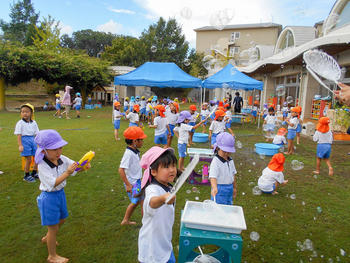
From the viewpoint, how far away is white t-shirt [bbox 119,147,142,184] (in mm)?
3455

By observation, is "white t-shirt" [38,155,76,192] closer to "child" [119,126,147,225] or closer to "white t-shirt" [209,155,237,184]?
"child" [119,126,147,225]

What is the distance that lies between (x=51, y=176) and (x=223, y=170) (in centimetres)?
206

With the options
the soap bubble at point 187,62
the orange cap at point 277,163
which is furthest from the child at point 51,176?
the soap bubble at point 187,62

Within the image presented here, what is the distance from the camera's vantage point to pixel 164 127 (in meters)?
7.11

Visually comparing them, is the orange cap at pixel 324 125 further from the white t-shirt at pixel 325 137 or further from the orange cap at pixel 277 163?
the orange cap at pixel 277 163

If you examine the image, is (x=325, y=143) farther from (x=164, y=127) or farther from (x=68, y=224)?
(x=68, y=224)

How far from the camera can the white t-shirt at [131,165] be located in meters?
3.46

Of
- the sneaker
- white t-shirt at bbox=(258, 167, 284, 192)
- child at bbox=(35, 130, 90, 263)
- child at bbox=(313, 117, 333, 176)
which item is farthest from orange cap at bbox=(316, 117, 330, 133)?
the sneaker

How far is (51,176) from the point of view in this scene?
2.75m

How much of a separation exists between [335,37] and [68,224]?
1100 centimetres

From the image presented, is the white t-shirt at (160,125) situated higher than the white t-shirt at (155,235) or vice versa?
the white t-shirt at (160,125)

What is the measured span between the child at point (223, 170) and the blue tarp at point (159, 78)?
1182cm

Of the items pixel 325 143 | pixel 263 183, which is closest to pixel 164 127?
pixel 263 183

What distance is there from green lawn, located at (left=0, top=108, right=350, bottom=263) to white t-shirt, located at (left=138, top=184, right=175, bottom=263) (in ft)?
3.87
